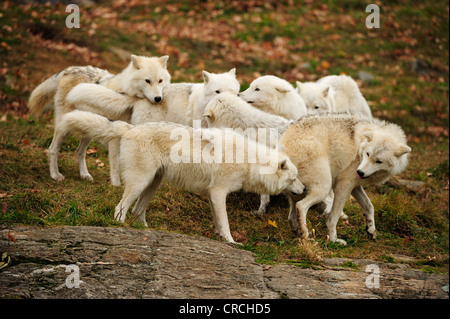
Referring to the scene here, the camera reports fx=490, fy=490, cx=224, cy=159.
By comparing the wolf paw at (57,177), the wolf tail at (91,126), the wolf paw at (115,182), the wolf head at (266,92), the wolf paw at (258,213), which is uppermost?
the wolf head at (266,92)

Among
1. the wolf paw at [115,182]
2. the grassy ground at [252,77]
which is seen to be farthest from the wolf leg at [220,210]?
the wolf paw at [115,182]

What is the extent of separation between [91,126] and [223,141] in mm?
1563

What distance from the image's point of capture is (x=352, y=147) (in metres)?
6.38

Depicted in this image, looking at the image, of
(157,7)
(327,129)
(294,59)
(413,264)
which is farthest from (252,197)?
(157,7)

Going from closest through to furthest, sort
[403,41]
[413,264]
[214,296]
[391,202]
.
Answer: [214,296]
[413,264]
[391,202]
[403,41]

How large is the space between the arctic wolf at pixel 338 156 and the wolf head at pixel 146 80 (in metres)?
2.20

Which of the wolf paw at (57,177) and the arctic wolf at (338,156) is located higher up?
the arctic wolf at (338,156)

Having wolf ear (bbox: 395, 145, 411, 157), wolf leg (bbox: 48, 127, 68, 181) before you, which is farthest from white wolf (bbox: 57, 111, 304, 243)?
wolf leg (bbox: 48, 127, 68, 181)

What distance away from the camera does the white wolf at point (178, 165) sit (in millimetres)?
5672

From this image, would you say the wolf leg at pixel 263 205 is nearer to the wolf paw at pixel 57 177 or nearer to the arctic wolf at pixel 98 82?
the arctic wolf at pixel 98 82

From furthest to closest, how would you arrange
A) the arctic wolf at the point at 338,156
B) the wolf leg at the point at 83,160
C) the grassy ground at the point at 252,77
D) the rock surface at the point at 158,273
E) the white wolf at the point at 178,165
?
the wolf leg at the point at 83,160
the grassy ground at the point at 252,77
the arctic wolf at the point at 338,156
the white wolf at the point at 178,165
the rock surface at the point at 158,273

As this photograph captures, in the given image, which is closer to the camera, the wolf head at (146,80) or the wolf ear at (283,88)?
the wolf head at (146,80)

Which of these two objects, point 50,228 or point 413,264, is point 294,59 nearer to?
point 413,264
